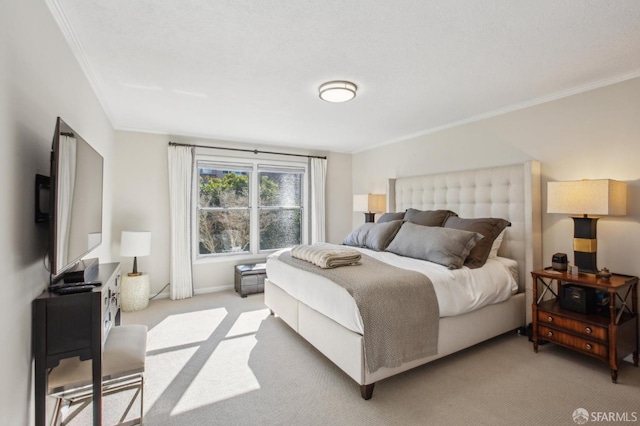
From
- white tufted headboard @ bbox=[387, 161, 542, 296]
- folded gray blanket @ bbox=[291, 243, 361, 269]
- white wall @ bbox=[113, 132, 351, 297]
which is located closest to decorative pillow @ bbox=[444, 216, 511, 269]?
white tufted headboard @ bbox=[387, 161, 542, 296]

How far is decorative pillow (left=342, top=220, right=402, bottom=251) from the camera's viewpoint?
361 cm

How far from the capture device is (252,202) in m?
5.06

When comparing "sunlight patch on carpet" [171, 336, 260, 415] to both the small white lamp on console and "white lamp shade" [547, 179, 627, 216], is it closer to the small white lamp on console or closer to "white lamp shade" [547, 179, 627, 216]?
the small white lamp on console

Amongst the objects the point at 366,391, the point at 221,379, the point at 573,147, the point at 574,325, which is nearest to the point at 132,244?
the point at 221,379

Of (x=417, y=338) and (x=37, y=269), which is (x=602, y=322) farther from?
(x=37, y=269)

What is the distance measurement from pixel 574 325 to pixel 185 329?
3.59m

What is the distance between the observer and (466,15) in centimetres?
176

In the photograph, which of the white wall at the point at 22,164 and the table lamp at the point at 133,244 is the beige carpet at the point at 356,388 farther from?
the table lamp at the point at 133,244

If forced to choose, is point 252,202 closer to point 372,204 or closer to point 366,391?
point 372,204

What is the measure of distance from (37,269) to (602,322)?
3.69 metres

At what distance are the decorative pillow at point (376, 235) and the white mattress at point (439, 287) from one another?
0.40 m

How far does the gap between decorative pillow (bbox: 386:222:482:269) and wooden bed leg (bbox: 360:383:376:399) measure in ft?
4.01

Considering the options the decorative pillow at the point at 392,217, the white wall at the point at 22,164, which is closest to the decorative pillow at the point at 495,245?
the decorative pillow at the point at 392,217

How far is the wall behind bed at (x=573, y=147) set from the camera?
2.52 metres
